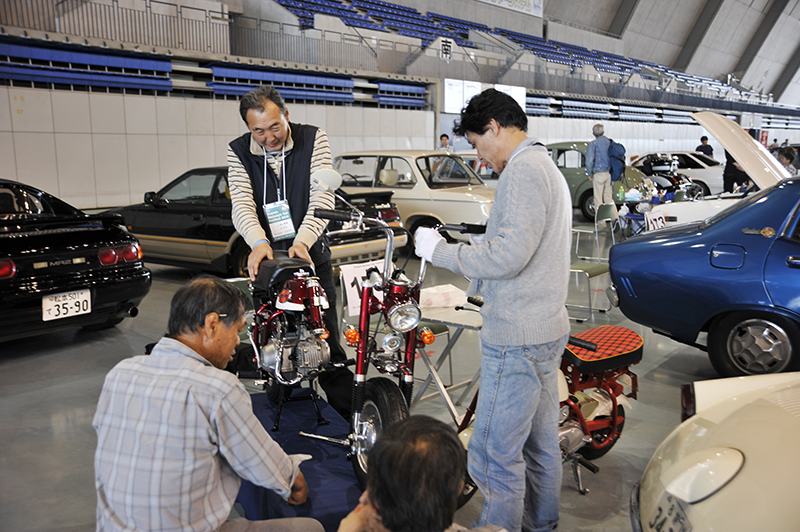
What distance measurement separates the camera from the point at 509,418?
193cm

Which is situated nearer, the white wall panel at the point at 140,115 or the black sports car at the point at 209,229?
the black sports car at the point at 209,229

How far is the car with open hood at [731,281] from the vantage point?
3594 mm

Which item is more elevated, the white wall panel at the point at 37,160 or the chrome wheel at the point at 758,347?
the white wall panel at the point at 37,160

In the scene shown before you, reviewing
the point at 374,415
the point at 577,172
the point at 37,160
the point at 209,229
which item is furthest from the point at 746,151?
the point at 37,160

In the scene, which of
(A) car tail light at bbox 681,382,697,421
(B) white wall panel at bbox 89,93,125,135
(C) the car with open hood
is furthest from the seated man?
(B) white wall panel at bbox 89,93,125,135

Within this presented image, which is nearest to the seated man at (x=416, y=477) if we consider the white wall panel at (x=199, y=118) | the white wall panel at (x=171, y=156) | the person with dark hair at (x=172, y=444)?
the person with dark hair at (x=172, y=444)

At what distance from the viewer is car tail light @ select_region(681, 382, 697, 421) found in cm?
235

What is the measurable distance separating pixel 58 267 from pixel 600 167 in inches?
361

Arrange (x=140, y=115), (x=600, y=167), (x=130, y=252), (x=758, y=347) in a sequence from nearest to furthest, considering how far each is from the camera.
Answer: (x=758, y=347) < (x=130, y=252) < (x=600, y=167) < (x=140, y=115)

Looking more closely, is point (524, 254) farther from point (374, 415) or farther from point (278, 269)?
point (278, 269)

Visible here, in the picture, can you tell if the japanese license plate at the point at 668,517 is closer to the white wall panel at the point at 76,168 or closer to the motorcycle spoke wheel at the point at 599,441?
the motorcycle spoke wheel at the point at 599,441

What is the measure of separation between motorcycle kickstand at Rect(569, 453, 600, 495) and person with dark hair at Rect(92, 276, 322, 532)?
1728 millimetres

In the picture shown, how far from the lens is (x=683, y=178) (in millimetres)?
13695

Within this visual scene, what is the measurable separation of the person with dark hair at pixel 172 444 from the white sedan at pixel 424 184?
651cm
